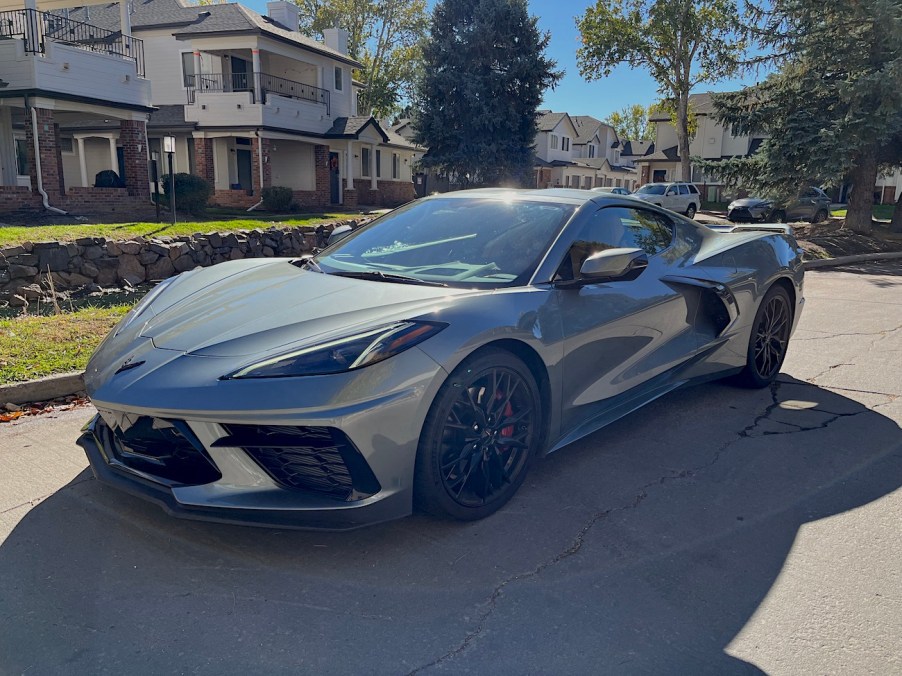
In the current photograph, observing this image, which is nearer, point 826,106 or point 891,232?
point 826,106

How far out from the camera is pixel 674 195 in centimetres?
3019

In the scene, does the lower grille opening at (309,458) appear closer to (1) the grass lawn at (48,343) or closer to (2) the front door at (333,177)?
(1) the grass lawn at (48,343)

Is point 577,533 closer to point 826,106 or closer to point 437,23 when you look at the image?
point 826,106

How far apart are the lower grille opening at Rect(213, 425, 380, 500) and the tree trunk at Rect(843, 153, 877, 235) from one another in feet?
64.9

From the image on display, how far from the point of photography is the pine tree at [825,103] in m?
16.2

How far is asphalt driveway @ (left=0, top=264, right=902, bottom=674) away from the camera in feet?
7.75

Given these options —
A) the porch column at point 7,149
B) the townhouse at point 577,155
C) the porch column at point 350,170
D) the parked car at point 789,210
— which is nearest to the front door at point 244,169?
the porch column at point 350,170

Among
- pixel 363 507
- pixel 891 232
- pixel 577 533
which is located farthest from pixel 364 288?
pixel 891 232

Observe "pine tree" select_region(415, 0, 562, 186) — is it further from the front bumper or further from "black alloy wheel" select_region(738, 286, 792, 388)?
the front bumper

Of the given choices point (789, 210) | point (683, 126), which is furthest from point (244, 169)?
point (683, 126)

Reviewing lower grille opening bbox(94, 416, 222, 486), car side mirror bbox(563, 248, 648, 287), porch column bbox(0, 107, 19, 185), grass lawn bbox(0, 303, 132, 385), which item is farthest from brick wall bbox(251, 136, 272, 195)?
lower grille opening bbox(94, 416, 222, 486)

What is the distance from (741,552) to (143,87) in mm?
21195

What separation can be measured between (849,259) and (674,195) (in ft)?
50.2

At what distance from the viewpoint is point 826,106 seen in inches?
705
